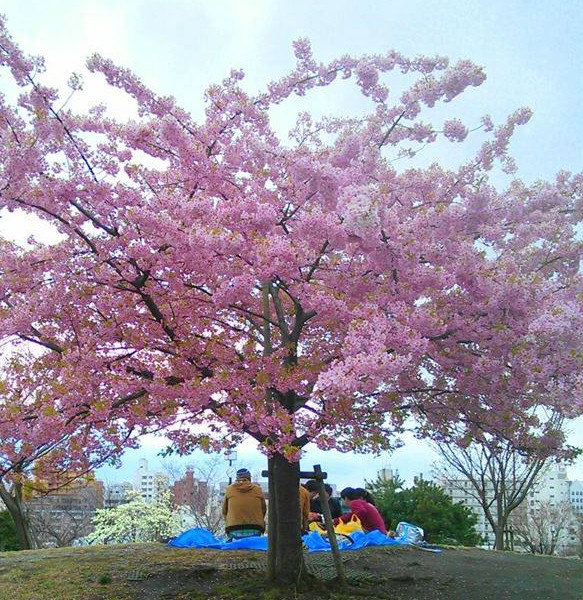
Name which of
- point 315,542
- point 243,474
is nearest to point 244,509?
point 243,474

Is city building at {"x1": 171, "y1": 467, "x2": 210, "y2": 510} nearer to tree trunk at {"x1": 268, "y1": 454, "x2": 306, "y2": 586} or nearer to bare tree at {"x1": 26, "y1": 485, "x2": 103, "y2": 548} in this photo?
bare tree at {"x1": 26, "y1": 485, "x2": 103, "y2": 548}

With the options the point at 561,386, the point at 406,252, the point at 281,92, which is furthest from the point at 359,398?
the point at 281,92

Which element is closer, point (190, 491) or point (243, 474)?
point (243, 474)

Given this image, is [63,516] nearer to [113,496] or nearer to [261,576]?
[113,496]

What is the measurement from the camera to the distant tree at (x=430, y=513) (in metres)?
13.8

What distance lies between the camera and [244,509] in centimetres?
877

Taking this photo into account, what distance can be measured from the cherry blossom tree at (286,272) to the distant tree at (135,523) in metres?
12.9

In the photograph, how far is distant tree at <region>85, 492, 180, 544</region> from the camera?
59.5 feet

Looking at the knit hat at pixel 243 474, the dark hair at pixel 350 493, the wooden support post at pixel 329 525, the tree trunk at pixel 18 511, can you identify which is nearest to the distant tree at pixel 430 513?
the dark hair at pixel 350 493

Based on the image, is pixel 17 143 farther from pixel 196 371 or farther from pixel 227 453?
pixel 227 453

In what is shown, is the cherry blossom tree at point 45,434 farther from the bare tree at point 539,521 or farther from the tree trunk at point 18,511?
the bare tree at point 539,521

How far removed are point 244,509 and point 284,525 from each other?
254 cm

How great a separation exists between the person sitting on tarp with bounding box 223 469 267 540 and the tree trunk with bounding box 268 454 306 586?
2.12 metres

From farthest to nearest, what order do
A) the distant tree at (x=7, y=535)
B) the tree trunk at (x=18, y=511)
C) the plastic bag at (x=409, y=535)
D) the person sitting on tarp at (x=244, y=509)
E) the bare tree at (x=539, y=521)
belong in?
the bare tree at (x=539, y=521)
the distant tree at (x=7, y=535)
the tree trunk at (x=18, y=511)
the plastic bag at (x=409, y=535)
the person sitting on tarp at (x=244, y=509)
